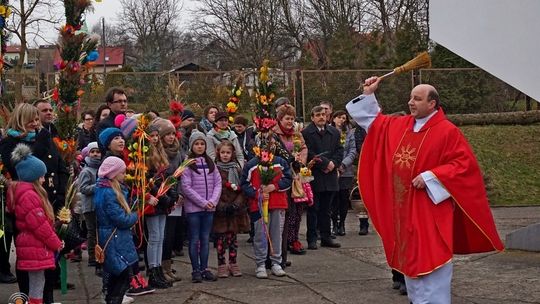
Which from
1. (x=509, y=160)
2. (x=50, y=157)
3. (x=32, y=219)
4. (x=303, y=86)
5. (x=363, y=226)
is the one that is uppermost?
(x=303, y=86)

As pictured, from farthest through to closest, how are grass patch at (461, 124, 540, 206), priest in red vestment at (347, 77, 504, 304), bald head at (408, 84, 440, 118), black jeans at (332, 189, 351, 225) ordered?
grass patch at (461, 124, 540, 206) → black jeans at (332, 189, 351, 225) → bald head at (408, 84, 440, 118) → priest in red vestment at (347, 77, 504, 304)

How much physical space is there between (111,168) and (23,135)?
926 mm

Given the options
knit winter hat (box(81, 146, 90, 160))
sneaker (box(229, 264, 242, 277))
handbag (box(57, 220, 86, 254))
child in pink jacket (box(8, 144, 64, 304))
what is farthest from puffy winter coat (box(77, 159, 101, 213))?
child in pink jacket (box(8, 144, 64, 304))

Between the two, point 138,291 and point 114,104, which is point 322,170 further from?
point 138,291

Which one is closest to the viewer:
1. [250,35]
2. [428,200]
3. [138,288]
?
[428,200]

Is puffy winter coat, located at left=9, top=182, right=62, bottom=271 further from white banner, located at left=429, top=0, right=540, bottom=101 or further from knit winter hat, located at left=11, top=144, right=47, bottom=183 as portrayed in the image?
white banner, located at left=429, top=0, right=540, bottom=101

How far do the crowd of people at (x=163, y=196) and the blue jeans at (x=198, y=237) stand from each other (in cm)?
1

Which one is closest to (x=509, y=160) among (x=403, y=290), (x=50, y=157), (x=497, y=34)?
(x=497, y=34)

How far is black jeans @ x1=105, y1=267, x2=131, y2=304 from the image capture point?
22.0 feet

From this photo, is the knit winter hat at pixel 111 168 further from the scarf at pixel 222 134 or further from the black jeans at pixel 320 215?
the black jeans at pixel 320 215

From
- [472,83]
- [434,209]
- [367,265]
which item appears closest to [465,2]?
[367,265]

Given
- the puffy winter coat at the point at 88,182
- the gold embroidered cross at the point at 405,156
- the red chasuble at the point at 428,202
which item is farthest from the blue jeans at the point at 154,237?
the gold embroidered cross at the point at 405,156

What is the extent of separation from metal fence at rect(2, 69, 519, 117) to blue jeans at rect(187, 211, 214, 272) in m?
9.15

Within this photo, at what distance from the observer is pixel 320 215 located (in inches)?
405
